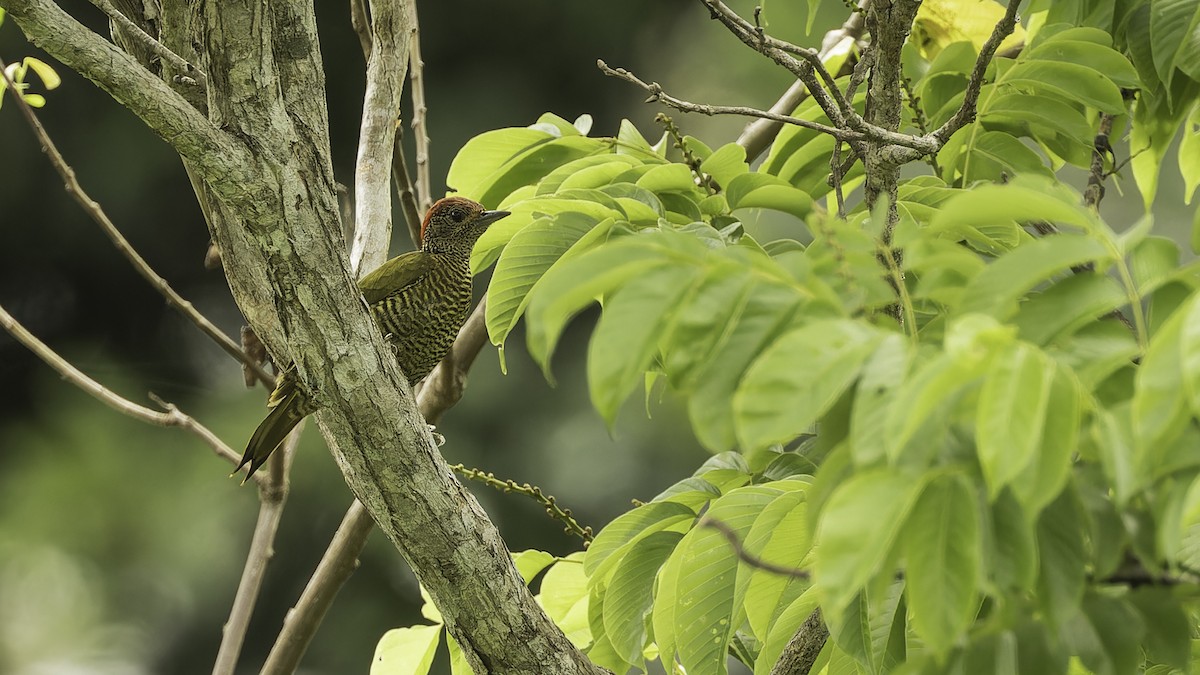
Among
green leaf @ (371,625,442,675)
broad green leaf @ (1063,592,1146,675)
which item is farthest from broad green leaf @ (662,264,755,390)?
green leaf @ (371,625,442,675)

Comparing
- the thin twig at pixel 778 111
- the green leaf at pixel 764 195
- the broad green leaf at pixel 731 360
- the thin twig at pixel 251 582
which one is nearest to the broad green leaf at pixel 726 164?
the green leaf at pixel 764 195

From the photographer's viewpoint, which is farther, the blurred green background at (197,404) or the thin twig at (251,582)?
the blurred green background at (197,404)

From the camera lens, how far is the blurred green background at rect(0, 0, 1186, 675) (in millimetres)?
4570

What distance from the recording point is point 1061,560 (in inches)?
31.9

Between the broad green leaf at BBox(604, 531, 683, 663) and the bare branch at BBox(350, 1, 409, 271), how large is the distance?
1.05 metres

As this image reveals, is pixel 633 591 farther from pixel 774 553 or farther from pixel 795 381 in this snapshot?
pixel 795 381

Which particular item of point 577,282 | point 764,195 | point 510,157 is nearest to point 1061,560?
point 577,282

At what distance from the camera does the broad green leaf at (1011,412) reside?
0.67m

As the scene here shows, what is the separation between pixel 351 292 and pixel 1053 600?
86 cm

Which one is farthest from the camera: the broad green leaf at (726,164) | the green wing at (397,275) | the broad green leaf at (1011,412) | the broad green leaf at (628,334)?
the green wing at (397,275)

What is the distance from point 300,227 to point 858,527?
814mm

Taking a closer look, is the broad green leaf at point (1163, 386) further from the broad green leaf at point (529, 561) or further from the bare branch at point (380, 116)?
A: the bare branch at point (380, 116)

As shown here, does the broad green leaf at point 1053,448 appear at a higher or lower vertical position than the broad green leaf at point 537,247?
higher

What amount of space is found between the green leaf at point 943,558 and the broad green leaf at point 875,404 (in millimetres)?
55
